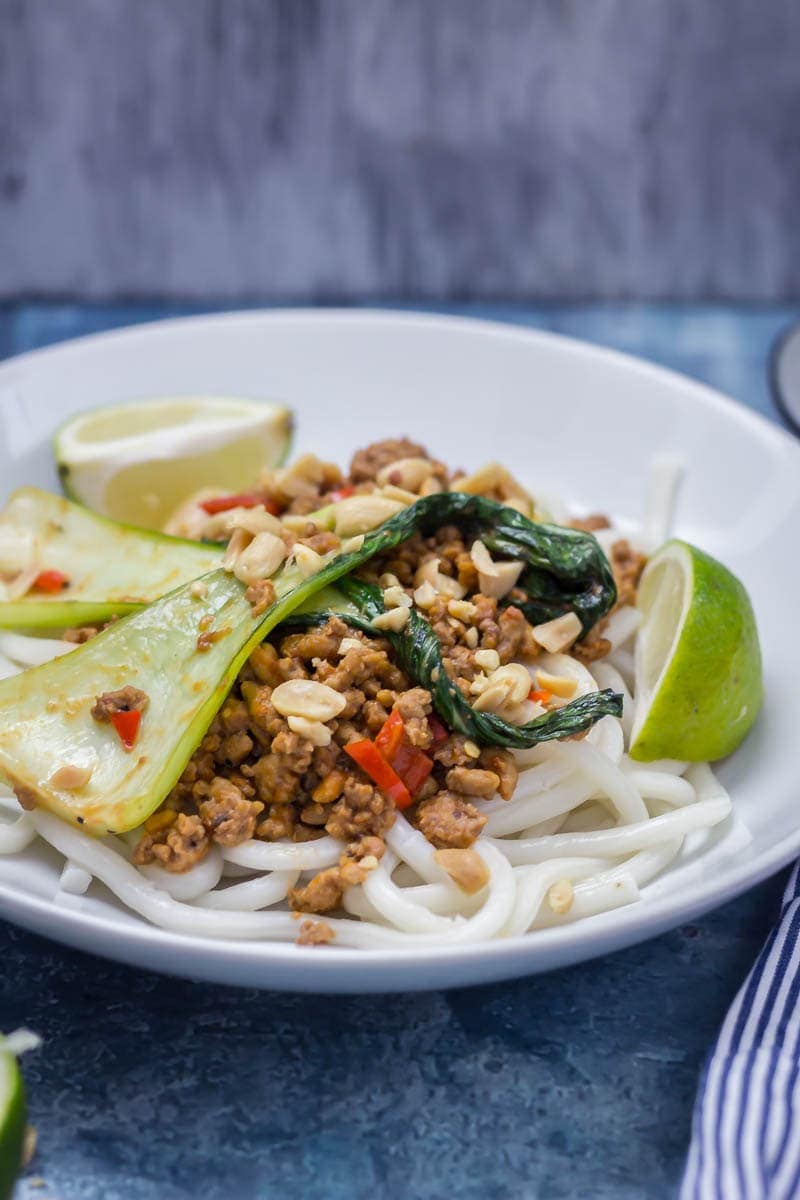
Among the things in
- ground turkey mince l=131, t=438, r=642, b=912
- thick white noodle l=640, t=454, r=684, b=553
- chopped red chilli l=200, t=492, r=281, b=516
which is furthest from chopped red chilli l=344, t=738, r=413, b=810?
thick white noodle l=640, t=454, r=684, b=553

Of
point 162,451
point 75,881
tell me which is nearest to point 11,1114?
point 75,881

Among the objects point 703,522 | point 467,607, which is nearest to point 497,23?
point 703,522

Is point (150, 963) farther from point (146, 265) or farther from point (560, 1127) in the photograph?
point (146, 265)

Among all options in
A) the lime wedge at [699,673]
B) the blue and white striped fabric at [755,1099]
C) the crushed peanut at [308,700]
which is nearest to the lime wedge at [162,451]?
the crushed peanut at [308,700]

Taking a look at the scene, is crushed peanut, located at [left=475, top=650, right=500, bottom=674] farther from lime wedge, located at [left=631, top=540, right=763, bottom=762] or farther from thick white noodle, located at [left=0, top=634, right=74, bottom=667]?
thick white noodle, located at [left=0, top=634, right=74, bottom=667]

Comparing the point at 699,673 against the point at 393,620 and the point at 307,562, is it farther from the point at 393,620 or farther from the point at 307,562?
the point at 307,562
